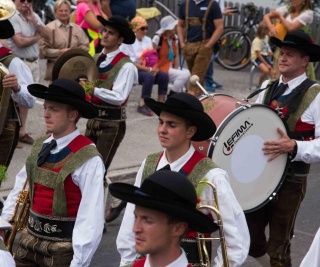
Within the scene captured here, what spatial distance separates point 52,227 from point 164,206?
77.3 inches

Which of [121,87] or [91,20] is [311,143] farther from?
[91,20]

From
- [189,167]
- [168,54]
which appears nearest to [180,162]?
[189,167]

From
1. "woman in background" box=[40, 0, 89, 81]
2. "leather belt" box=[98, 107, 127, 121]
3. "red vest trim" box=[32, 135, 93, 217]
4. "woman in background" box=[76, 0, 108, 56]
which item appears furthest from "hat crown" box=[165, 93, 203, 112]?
"woman in background" box=[76, 0, 108, 56]

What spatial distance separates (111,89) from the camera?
8844 mm

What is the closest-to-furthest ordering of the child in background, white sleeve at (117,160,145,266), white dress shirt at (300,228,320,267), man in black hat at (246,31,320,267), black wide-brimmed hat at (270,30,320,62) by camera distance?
white dress shirt at (300,228,320,267)
white sleeve at (117,160,145,266)
man in black hat at (246,31,320,267)
black wide-brimmed hat at (270,30,320,62)
the child in background

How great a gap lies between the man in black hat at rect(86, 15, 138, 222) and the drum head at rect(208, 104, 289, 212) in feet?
6.65

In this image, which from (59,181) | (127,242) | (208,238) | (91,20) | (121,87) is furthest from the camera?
(91,20)

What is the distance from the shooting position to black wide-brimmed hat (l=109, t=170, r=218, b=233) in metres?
4.15

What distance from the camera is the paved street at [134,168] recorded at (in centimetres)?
859

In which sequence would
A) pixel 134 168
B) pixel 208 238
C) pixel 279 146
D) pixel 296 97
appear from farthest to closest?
pixel 134 168 → pixel 296 97 → pixel 279 146 → pixel 208 238

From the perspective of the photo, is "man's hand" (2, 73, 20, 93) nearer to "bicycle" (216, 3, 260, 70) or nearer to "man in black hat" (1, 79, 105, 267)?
"man in black hat" (1, 79, 105, 267)

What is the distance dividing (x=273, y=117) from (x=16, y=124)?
2.39 metres

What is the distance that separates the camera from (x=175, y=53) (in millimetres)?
14664

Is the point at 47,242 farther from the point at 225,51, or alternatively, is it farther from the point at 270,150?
the point at 225,51
